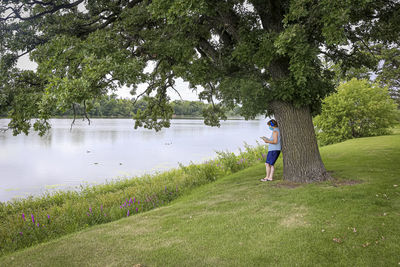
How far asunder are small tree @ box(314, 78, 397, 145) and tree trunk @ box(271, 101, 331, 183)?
12573mm

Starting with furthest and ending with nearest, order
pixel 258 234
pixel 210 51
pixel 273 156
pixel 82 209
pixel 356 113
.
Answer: pixel 356 113 < pixel 210 51 < pixel 273 156 < pixel 82 209 < pixel 258 234

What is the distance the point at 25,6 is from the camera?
7.42m

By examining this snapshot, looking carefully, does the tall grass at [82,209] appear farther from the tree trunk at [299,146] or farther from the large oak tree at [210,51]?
the tree trunk at [299,146]

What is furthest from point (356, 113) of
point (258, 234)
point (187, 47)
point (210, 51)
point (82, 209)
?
point (82, 209)

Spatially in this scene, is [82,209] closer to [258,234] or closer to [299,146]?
[258,234]

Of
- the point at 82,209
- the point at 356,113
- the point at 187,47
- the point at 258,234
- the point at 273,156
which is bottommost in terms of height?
the point at 82,209

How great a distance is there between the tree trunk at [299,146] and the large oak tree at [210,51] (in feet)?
0.09

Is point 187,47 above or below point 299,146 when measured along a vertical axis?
above

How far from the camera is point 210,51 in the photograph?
837 centimetres

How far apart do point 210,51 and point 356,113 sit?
14331 millimetres

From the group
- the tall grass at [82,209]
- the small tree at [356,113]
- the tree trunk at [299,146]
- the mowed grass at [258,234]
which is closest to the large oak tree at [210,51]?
the tree trunk at [299,146]

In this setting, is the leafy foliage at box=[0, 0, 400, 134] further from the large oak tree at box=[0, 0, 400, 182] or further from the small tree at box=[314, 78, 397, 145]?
the small tree at box=[314, 78, 397, 145]

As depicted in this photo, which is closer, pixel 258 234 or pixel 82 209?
pixel 258 234

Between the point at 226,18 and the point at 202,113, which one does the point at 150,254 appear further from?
the point at 202,113
